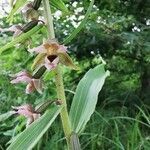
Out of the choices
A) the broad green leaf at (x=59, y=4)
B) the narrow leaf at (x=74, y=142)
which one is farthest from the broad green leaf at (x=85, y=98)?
the broad green leaf at (x=59, y=4)

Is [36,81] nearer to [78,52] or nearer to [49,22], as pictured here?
[49,22]

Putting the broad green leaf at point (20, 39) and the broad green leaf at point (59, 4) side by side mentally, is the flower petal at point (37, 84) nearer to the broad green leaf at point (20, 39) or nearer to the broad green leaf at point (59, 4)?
the broad green leaf at point (20, 39)

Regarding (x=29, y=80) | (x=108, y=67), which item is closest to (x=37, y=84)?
(x=29, y=80)

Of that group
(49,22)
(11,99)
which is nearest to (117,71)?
(11,99)

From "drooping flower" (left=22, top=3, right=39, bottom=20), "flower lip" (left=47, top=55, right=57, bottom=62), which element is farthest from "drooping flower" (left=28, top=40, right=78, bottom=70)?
"drooping flower" (left=22, top=3, right=39, bottom=20)

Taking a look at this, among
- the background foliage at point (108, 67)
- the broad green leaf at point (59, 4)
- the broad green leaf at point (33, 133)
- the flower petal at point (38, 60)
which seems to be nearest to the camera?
the broad green leaf at point (33, 133)

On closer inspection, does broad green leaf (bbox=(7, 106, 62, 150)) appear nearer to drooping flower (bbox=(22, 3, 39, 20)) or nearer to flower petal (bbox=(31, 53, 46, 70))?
flower petal (bbox=(31, 53, 46, 70))
